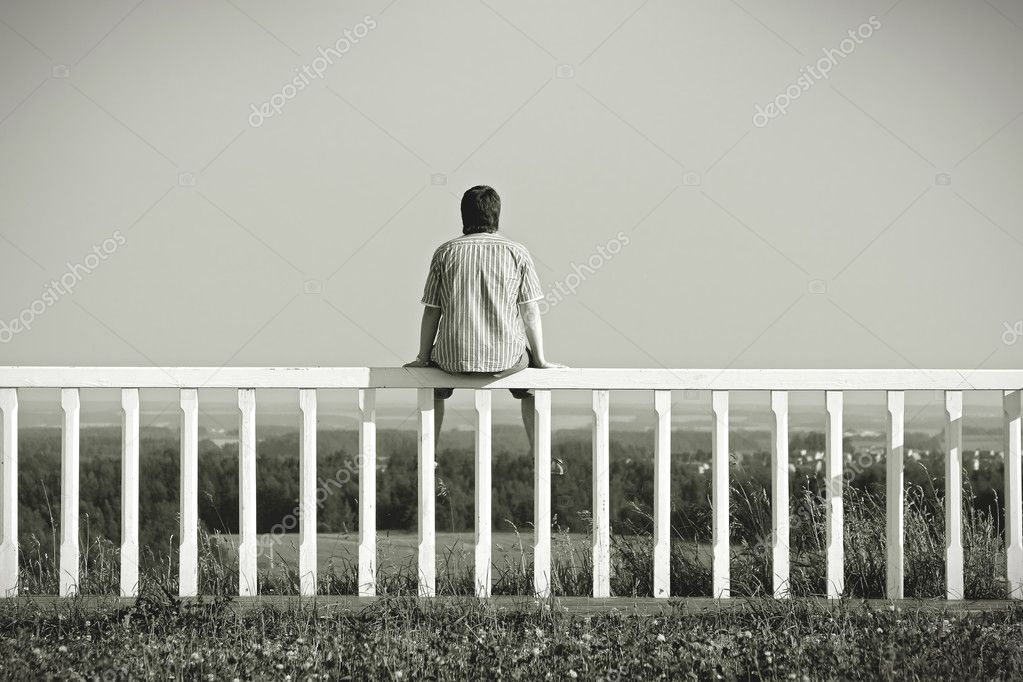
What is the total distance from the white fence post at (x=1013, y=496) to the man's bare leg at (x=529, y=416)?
2.65 metres

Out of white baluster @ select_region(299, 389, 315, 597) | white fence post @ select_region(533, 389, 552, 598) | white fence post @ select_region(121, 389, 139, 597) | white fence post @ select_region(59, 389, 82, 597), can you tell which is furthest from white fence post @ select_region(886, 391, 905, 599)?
white fence post @ select_region(59, 389, 82, 597)

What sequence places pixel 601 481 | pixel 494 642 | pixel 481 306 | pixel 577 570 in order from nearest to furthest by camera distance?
pixel 494 642
pixel 601 481
pixel 481 306
pixel 577 570

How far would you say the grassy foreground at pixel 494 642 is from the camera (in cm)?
417

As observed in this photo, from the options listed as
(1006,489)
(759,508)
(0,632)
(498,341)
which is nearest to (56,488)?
(0,632)

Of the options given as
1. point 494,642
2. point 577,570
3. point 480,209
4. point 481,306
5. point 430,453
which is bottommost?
point 494,642

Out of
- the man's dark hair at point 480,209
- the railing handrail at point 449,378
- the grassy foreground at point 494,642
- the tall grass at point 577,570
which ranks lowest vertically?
the grassy foreground at point 494,642

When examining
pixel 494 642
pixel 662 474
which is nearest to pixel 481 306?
pixel 662 474

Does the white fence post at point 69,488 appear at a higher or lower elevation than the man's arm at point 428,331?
lower

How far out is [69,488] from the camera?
17.5 feet

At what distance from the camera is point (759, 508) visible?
6.27m

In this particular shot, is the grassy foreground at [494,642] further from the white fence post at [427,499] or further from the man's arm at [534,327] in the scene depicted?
the man's arm at [534,327]

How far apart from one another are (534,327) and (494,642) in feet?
5.77

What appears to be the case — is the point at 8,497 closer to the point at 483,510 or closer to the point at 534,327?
the point at 483,510

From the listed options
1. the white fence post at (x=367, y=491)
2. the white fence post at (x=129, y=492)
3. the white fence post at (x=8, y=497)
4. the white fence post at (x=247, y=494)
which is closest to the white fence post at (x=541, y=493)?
the white fence post at (x=367, y=491)
